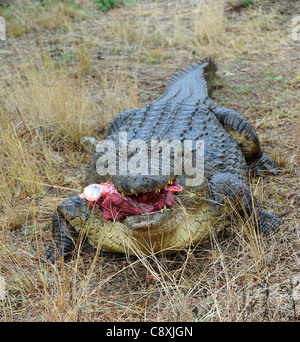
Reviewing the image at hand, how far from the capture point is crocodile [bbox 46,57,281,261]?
266cm

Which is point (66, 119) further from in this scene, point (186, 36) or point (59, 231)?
point (186, 36)

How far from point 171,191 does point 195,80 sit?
2.64 meters

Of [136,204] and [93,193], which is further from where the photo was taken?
[93,193]

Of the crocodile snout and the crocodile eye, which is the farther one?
the crocodile eye

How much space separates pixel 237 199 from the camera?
316cm

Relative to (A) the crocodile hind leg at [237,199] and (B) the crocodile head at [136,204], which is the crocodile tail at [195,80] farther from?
(B) the crocodile head at [136,204]
